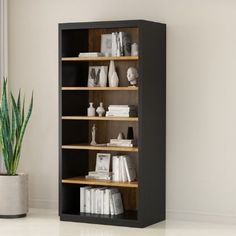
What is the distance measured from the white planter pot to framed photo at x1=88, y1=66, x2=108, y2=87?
3.39 ft

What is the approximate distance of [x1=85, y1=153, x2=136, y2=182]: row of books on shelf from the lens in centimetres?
632

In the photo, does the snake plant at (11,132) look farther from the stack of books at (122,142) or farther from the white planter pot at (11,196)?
the stack of books at (122,142)

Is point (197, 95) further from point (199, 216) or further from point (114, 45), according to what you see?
point (199, 216)

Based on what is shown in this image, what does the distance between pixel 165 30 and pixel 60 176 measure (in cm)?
155

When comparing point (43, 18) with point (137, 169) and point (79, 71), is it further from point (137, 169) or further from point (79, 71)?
point (137, 169)

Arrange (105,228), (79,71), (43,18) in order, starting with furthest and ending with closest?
(43,18) < (79,71) < (105,228)

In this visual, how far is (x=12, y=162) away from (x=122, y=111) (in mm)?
1126

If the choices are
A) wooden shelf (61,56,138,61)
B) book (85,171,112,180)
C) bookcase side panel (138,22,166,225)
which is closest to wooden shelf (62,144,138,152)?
bookcase side panel (138,22,166,225)

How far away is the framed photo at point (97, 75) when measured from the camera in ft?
21.0

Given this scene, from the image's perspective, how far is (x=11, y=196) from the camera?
6523 mm

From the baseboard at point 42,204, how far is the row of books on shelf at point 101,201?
0.62 meters

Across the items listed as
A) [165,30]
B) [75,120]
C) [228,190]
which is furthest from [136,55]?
[228,190]

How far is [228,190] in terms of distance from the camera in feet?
20.6

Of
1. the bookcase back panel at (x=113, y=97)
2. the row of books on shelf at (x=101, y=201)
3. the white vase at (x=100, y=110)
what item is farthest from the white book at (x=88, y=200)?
the bookcase back panel at (x=113, y=97)
